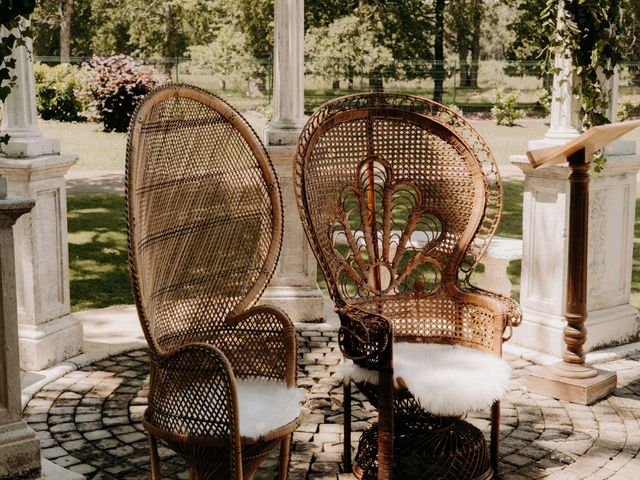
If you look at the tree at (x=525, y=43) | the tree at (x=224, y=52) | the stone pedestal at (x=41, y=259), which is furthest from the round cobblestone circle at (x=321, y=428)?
the tree at (x=224, y=52)

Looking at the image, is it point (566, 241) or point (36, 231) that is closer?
point (36, 231)

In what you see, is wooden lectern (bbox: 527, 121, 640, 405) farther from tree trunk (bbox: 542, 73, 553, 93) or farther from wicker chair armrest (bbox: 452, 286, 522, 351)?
tree trunk (bbox: 542, 73, 553, 93)

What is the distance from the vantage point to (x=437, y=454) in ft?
11.0

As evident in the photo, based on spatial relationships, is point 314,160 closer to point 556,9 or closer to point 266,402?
point 266,402

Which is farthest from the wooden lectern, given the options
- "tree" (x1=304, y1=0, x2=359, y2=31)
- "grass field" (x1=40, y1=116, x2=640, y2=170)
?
"tree" (x1=304, y1=0, x2=359, y2=31)

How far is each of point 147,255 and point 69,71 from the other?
58.0ft

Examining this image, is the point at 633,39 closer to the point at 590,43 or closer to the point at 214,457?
the point at 590,43

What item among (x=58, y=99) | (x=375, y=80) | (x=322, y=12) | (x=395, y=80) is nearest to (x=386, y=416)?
(x=58, y=99)

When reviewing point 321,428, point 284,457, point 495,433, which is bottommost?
point 321,428

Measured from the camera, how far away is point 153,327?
2.75 metres

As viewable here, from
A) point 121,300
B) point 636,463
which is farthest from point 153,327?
point 121,300

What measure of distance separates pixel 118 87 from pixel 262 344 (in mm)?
13203

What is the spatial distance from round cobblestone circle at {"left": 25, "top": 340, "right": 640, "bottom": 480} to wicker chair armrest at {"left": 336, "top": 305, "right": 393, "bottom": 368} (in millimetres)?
499

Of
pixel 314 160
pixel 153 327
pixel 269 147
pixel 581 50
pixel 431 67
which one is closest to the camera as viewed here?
pixel 153 327
